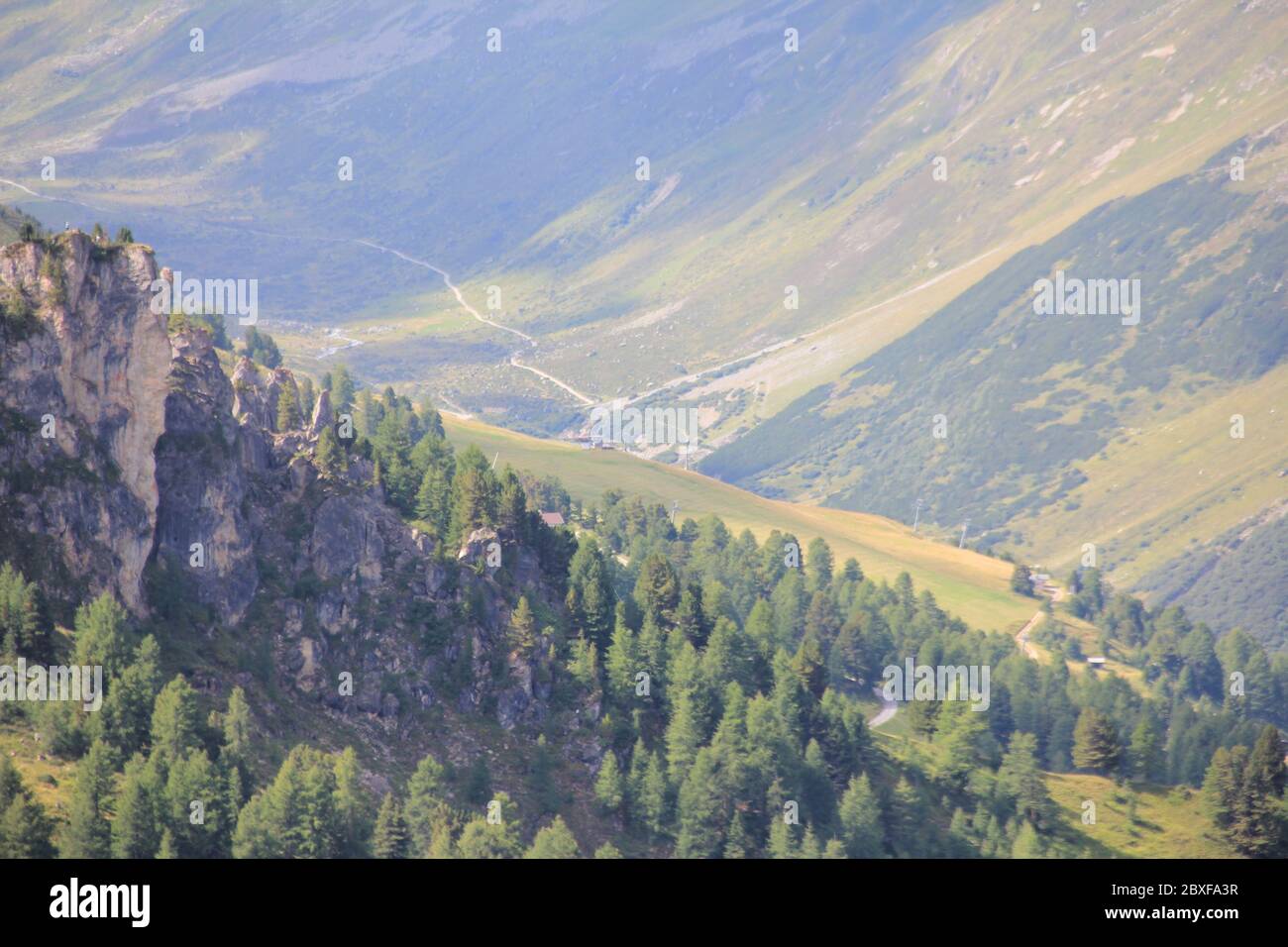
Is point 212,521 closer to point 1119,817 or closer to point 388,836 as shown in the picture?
point 388,836

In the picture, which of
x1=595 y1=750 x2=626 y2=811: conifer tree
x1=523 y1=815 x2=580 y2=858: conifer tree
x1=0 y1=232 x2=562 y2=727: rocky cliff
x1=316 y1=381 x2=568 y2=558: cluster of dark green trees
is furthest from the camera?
x1=316 y1=381 x2=568 y2=558: cluster of dark green trees

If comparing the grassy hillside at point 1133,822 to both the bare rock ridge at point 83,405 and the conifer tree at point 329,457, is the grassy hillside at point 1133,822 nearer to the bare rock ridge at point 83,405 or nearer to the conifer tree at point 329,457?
the conifer tree at point 329,457

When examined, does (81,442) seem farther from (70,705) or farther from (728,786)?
(728,786)

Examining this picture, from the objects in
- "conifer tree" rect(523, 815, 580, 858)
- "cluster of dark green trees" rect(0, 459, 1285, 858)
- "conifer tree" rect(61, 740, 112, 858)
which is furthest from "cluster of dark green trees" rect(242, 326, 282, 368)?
"conifer tree" rect(61, 740, 112, 858)

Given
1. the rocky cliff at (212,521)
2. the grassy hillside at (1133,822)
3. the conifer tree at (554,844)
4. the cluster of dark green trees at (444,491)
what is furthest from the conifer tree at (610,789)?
the grassy hillside at (1133,822)

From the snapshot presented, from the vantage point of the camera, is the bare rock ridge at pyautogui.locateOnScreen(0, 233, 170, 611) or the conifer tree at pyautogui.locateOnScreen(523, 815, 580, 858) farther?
the conifer tree at pyautogui.locateOnScreen(523, 815, 580, 858)

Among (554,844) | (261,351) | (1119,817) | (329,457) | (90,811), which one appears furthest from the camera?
(261,351)

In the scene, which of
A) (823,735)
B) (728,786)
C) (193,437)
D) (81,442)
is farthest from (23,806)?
(823,735)

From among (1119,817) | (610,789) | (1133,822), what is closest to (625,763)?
(610,789)

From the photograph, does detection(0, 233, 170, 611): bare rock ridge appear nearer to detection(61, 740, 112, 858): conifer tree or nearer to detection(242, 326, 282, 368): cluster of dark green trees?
detection(61, 740, 112, 858): conifer tree

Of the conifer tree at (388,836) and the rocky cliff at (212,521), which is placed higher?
the rocky cliff at (212,521)

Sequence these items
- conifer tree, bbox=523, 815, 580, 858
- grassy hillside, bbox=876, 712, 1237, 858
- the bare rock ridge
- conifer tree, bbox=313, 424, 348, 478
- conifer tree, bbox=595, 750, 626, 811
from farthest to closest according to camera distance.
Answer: grassy hillside, bbox=876, 712, 1237, 858, conifer tree, bbox=313, 424, 348, 478, conifer tree, bbox=595, 750, 626, 811, conifer tree, bbox=523, 815, 580, 858, the bare rock ridge
